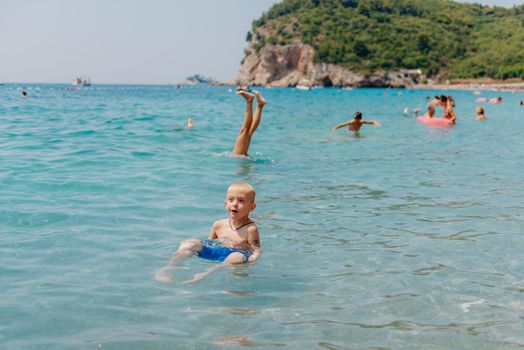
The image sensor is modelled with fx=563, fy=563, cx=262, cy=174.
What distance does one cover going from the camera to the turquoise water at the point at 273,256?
3.99 m

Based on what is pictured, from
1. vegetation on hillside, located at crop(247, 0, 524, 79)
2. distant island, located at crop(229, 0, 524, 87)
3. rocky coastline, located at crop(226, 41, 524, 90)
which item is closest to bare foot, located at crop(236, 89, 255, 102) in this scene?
rocky coastline, located at crop(226, 41, 524, 90)

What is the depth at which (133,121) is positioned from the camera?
982 inches

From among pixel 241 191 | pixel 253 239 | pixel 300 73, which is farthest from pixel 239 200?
pixel 300 73

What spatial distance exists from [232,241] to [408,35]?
552 feet

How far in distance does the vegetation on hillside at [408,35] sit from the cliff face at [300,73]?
311 cm

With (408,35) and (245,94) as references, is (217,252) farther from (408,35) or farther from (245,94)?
(408,35)

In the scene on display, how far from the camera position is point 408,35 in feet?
536

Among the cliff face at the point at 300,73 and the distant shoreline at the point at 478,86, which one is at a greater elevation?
the cliff face at the point at 300,73

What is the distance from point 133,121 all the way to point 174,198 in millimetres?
16847

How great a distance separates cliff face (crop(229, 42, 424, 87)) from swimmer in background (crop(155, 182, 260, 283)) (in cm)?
14260

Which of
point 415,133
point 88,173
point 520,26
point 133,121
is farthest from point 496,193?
point 520,26

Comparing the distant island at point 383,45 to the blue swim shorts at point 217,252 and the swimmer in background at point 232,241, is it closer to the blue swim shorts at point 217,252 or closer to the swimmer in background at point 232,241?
the swimmer in background at point 232,241

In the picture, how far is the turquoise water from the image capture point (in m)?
3.99

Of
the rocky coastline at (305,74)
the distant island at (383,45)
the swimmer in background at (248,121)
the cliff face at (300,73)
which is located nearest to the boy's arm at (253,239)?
the swimmer in background at (248,121)
